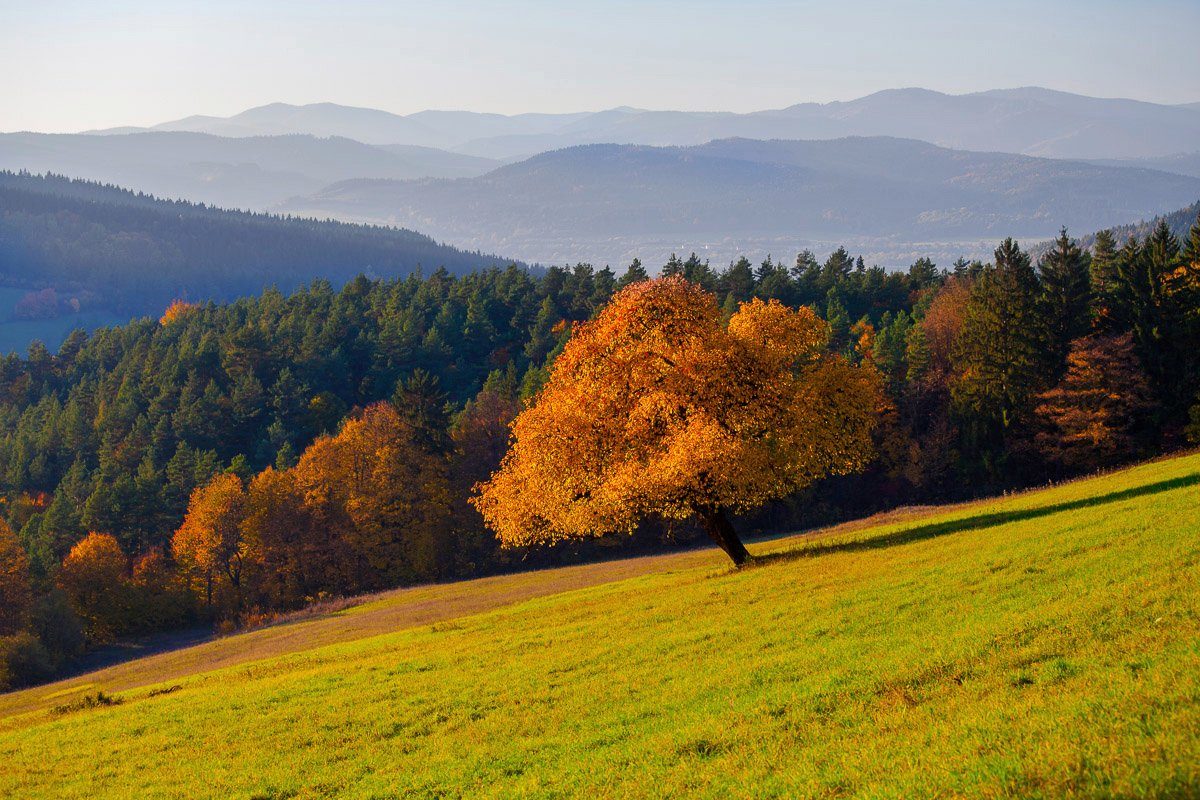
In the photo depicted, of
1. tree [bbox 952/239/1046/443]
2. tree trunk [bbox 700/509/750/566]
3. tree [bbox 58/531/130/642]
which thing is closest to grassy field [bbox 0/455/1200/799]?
tree trunk [bbox 700/509/750/566]

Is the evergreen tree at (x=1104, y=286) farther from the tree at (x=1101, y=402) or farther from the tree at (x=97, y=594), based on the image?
the tree at (x=97, y=594)

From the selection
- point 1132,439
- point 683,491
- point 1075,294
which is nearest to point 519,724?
point 683,491

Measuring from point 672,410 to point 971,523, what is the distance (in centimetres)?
1382

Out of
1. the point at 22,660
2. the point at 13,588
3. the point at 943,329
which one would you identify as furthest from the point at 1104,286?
the point at 13,588

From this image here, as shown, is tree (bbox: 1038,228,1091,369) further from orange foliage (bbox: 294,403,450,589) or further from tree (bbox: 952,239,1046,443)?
orange foliage (bbox: 294,403,450,589)

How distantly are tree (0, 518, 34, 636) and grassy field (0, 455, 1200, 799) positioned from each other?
2214 inches

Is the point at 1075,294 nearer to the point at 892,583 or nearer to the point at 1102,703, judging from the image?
the point at 892,583

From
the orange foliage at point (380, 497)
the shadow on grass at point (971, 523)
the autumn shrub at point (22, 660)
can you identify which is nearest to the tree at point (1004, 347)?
the shadow on grass at point (971, 523)

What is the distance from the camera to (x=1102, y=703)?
44.4ft

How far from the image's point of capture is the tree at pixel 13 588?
83.4 metres

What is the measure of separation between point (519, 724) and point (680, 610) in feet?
37.7

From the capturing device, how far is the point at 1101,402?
273 feet

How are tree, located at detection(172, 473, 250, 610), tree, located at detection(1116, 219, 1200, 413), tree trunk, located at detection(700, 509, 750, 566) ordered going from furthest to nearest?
1. tree, located at detection(172, 473, 250, 610)
2. tree, located at detection(1116, 219, 1200, 413)
3. tree trunk, located at detection(700, 509, 750, 566)

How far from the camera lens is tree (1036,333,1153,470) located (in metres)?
81.6
